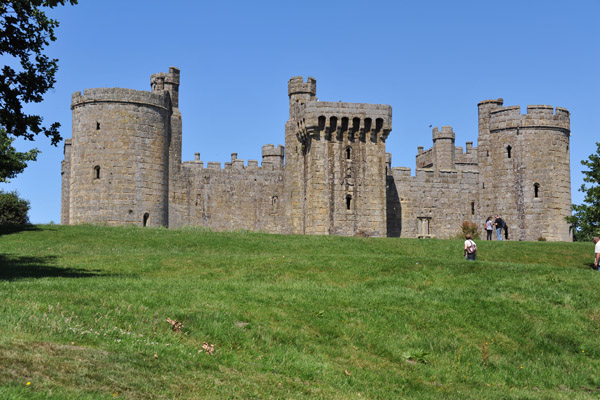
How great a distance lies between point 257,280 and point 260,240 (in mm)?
11921

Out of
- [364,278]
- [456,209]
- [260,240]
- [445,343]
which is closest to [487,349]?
[445,343]

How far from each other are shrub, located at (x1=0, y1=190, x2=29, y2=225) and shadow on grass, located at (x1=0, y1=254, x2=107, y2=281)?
32112 millimetres

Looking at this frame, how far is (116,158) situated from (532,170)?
27.4m

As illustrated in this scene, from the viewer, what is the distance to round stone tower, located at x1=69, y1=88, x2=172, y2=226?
1779 inches

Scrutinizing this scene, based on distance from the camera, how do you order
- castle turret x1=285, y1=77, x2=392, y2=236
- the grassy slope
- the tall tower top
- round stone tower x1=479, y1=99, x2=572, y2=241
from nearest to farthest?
the grassy slope → castle turret x1=285, y1=77, x2=392, y2=236 → round stone tower x1=479, y1=99, x2=572, y2=241 → the tall tower top

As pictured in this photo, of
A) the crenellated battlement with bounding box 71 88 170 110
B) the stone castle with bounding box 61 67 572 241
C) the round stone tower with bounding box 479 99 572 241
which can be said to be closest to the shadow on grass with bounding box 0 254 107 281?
the stone castle with bounding box 61 67 572 241

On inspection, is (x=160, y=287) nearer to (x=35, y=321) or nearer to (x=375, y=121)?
(x=35, y=321)

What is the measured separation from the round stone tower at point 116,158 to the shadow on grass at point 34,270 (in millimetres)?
16041

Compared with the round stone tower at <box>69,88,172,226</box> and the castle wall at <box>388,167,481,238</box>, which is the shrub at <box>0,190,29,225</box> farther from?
the castle wall at <box>388,167,481,238</box>

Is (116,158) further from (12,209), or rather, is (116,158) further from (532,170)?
(532,170)

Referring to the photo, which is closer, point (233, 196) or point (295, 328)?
point (295, 328)

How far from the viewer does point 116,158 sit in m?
45.2

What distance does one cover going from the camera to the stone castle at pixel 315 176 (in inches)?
1797

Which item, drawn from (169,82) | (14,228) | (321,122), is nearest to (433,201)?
(321,122)
